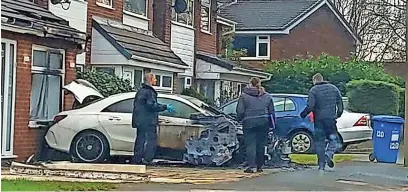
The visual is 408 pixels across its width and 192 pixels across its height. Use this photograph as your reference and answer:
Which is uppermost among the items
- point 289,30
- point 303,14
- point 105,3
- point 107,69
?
point 303,14

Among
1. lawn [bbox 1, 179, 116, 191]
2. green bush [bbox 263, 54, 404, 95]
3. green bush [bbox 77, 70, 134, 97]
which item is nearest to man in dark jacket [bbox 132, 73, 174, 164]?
lawn [bbox 1, 179, 116, 191]

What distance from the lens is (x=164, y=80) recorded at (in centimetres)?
2342

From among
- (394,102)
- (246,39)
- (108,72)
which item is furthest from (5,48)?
(246,39)

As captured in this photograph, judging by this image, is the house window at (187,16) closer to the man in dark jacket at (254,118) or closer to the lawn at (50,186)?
the man in dark jacket at (254,118)

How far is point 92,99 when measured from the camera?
59.6 feet

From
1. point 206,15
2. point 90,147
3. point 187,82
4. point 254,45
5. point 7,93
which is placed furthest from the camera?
point 254,45

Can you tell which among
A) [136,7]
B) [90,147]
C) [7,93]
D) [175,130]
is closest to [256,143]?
[175,130]

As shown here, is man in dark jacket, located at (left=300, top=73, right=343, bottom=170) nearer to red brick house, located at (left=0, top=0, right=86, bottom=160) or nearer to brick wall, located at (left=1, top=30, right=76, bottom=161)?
red brick house, located at (left=0, top=0, right=86, bottom=160)

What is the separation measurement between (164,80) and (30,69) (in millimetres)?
7301

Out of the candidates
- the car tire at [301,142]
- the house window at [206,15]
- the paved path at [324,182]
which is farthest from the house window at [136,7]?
the paved path at [324,182]

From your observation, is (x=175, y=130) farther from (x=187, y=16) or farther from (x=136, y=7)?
(x=187, y=16)

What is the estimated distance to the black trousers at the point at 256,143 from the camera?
16.0 meters

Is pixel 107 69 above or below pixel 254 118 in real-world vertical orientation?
above

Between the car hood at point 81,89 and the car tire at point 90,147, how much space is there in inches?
43.6
